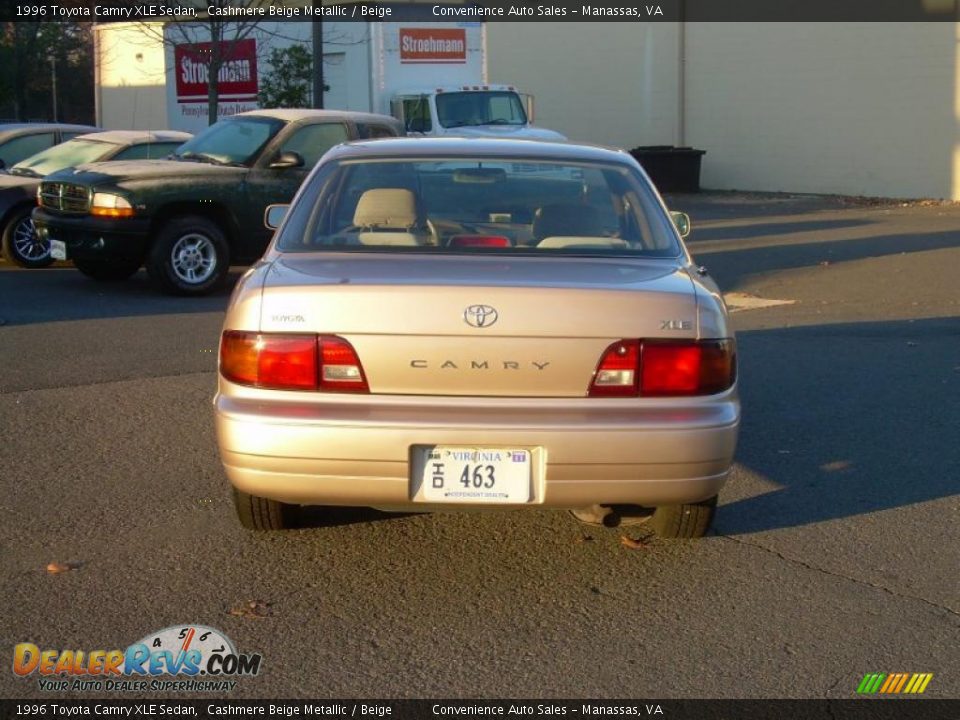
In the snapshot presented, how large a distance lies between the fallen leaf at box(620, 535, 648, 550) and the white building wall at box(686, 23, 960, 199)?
68.4 ft

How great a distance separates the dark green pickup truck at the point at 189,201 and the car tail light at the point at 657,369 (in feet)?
27.8

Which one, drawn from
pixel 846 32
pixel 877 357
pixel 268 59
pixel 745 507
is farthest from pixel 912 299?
pixel 268 59

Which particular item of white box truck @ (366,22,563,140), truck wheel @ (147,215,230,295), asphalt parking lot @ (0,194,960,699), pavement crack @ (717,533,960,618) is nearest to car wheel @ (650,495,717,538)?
asphalt parking lot @ (0,194,960,699)

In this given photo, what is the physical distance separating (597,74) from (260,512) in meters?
26.3

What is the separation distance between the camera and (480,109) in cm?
2050

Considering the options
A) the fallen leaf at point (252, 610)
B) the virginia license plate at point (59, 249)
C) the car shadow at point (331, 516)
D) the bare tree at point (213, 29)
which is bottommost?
the fallen leaf at point (252, 610)

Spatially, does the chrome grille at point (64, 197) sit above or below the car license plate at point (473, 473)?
above

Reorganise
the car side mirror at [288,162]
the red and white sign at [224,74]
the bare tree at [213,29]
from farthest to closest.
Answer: the red and white sign at [224,74] < the bare tree at [213,29] < the car side mirror at [288,162]

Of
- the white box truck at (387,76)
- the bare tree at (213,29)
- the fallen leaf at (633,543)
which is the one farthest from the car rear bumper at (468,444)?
the bare tree at (213,29)

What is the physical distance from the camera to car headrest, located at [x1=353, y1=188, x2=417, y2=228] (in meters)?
5.57

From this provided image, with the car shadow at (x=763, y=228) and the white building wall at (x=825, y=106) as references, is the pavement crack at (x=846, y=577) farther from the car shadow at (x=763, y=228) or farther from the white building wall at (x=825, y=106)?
the white building wall at (x=825, y=106)

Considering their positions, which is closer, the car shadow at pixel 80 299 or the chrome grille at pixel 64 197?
the car shadow at pixel 80 299

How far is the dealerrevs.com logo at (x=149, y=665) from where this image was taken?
4.02 meters

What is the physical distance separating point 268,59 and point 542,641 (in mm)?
25150
